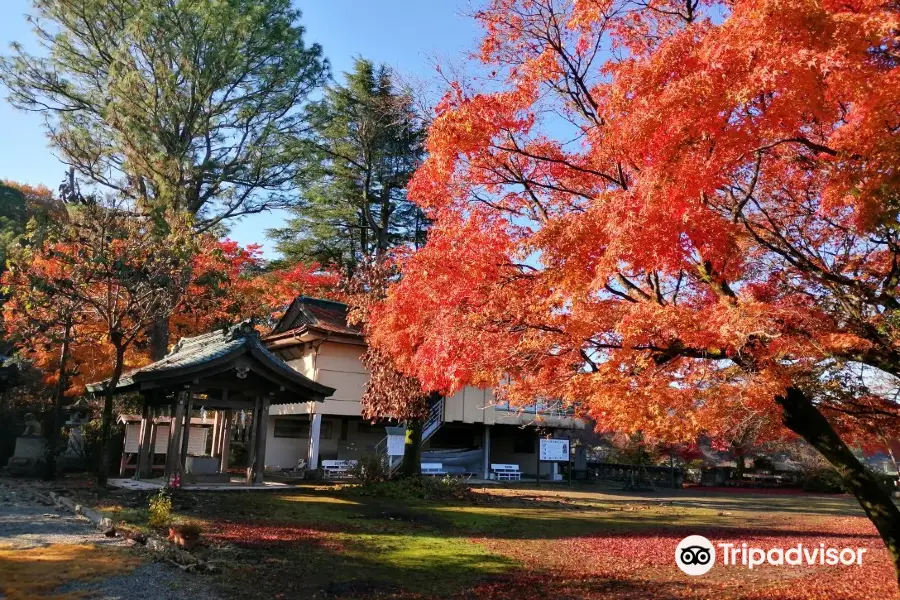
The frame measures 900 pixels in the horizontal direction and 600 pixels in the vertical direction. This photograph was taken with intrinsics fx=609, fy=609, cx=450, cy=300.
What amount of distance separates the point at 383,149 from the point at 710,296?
81.7 ft

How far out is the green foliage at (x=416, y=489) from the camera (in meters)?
16.1

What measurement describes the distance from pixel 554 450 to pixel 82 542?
17.7 m

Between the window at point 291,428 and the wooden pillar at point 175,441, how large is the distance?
29.7ft

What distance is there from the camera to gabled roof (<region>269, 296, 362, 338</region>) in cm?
2122

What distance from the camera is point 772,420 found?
29.4 ft

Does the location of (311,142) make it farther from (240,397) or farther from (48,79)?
(240,397)

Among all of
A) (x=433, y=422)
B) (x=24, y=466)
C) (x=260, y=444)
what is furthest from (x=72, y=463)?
(x=433, y=422)

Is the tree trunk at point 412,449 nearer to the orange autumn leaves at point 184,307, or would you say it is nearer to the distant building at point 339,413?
the distant building at point 339,413

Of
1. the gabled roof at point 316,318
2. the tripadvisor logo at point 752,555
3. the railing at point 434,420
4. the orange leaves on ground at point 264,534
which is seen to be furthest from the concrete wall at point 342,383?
the orange leaves on ground at point 264,534

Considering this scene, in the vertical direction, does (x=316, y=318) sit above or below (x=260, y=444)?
above

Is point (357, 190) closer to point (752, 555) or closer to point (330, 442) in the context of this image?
point (330, 442)

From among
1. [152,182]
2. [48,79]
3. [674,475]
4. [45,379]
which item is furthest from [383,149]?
[674,475]

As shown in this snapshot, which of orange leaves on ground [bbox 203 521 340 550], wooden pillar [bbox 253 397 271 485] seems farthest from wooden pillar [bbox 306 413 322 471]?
orange leaves on ground [bbox 203 521 340 550]

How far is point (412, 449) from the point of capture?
18.6 meters
